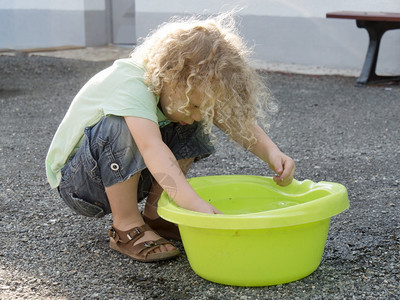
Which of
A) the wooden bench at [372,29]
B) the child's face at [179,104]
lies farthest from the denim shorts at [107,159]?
the wooden bench at [372,29]

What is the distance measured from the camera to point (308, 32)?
5.16 metres

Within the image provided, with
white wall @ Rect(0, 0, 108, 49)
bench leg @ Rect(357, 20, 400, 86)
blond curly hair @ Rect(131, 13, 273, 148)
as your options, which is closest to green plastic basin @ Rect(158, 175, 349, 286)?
blond curly hair @ Rect(131, 13, 273, 148)

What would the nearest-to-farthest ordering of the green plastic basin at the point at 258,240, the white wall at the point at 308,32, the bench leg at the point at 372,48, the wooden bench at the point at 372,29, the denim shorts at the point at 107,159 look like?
the green plastic basin at the point at 258,240 → the denim shorts at the point at 107,159 → the wooden bench at the point at 372,29 → the bench leg at the point at 372,48 → the white wall at the point at 308,32

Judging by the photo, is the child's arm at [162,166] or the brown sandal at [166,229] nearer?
the child's arm at [162,166]

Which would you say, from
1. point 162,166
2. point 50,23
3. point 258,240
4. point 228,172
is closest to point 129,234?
point 162,166

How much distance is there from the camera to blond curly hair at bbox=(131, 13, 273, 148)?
1427 mm

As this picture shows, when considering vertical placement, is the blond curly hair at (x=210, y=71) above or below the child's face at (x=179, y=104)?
above

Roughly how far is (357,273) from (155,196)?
0.61 meters

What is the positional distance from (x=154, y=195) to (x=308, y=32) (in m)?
3.70

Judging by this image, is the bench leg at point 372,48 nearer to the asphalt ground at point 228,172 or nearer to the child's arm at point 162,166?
the asphalt ground at point 228,172

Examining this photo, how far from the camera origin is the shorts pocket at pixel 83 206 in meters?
1.65

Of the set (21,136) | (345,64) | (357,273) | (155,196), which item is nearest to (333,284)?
(357,273)

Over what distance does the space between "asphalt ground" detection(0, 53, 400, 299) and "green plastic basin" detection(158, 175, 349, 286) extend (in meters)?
0.04

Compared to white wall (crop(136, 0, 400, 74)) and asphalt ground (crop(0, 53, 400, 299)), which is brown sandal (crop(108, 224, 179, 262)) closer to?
asphalt ground (crop(0, 53, 400, 299))
